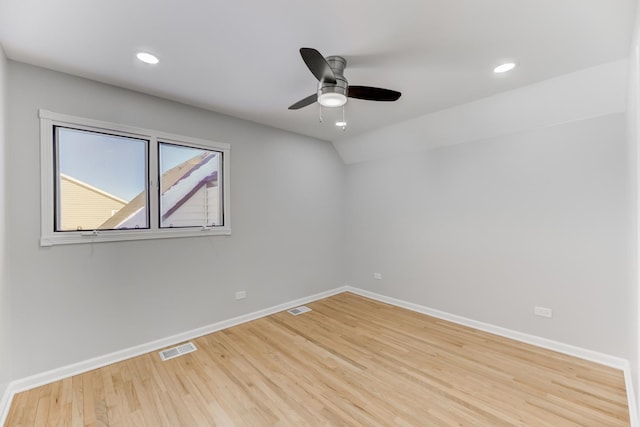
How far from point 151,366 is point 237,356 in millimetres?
756

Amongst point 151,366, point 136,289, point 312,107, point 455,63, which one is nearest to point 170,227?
point 136,289

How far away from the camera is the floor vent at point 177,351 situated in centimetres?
268

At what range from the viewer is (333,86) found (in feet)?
6.48

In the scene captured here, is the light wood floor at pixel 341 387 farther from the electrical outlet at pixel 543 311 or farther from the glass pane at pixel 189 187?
the glass pane at pixel 189 187

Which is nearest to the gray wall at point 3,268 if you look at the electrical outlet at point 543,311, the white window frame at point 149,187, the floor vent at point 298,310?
the white window frame at point 149,187

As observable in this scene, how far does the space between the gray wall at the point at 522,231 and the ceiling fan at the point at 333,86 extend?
1.85m

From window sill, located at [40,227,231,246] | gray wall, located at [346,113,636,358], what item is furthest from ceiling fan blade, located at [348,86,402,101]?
window sill, located at [40,227,231,246]

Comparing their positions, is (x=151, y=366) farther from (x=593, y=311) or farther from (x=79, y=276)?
(x=593, y=311)

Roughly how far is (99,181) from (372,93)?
260 cm

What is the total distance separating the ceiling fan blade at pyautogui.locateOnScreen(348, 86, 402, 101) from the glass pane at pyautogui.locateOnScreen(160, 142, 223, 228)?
1924 millimetres

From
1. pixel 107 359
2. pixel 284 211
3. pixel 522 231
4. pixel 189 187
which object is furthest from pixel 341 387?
pixel 189 187

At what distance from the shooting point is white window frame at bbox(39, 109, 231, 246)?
2.25 meters

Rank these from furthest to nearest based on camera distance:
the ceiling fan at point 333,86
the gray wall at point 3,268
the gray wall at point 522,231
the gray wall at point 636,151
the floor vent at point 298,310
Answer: the floor vent at point 298,310 < the gray wall at point 522,231 < the gray wall at point 3,268 < the ceiling fan at point 333,86 < the gray wall at point 636,151

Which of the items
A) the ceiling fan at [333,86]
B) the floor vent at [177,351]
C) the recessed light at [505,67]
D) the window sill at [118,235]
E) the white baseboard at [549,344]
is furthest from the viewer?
the floor vent at [177,351]
